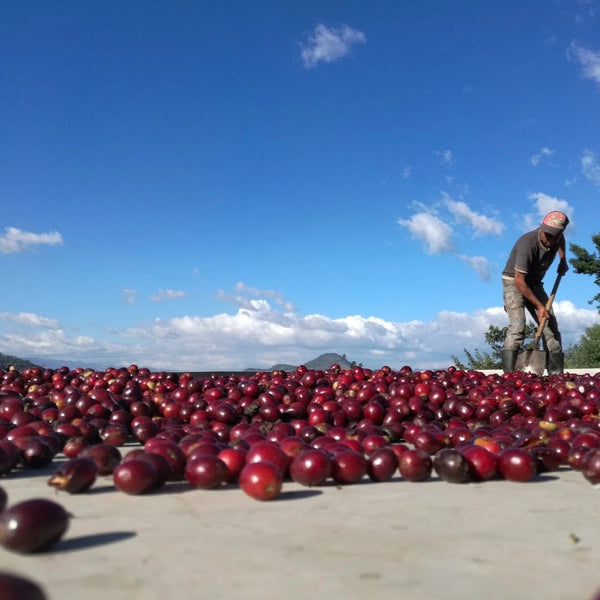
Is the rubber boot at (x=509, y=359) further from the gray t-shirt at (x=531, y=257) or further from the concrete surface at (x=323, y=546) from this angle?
the concrete surface at (x=323, y=546)

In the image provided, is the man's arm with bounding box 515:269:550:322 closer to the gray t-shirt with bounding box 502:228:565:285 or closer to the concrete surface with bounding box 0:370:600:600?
the gray t-shirt with bounding box 502:228:565:285

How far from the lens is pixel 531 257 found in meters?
8.73

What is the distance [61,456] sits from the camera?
3.22m

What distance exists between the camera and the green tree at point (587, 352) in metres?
21.6

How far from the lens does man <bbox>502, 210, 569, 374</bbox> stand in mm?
8672

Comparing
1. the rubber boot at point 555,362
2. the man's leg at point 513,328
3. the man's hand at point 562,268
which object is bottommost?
the rubber boot at point 555,362

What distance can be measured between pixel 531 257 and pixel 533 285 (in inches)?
25.9

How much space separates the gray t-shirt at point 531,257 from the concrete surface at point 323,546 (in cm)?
667

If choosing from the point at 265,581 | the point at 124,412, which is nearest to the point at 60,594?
the point at 265,581

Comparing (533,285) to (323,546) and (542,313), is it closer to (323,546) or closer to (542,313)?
(542,313)

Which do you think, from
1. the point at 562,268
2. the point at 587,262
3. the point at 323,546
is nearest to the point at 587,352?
the point at 587,262

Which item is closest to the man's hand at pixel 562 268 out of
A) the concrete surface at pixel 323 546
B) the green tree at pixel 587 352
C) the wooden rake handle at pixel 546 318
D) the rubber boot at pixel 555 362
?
the wooden rake handle at pixel 546 318

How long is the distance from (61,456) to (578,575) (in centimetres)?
262

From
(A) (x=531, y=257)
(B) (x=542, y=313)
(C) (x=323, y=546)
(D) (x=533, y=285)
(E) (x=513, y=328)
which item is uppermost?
(A) (x=531, y=257)
